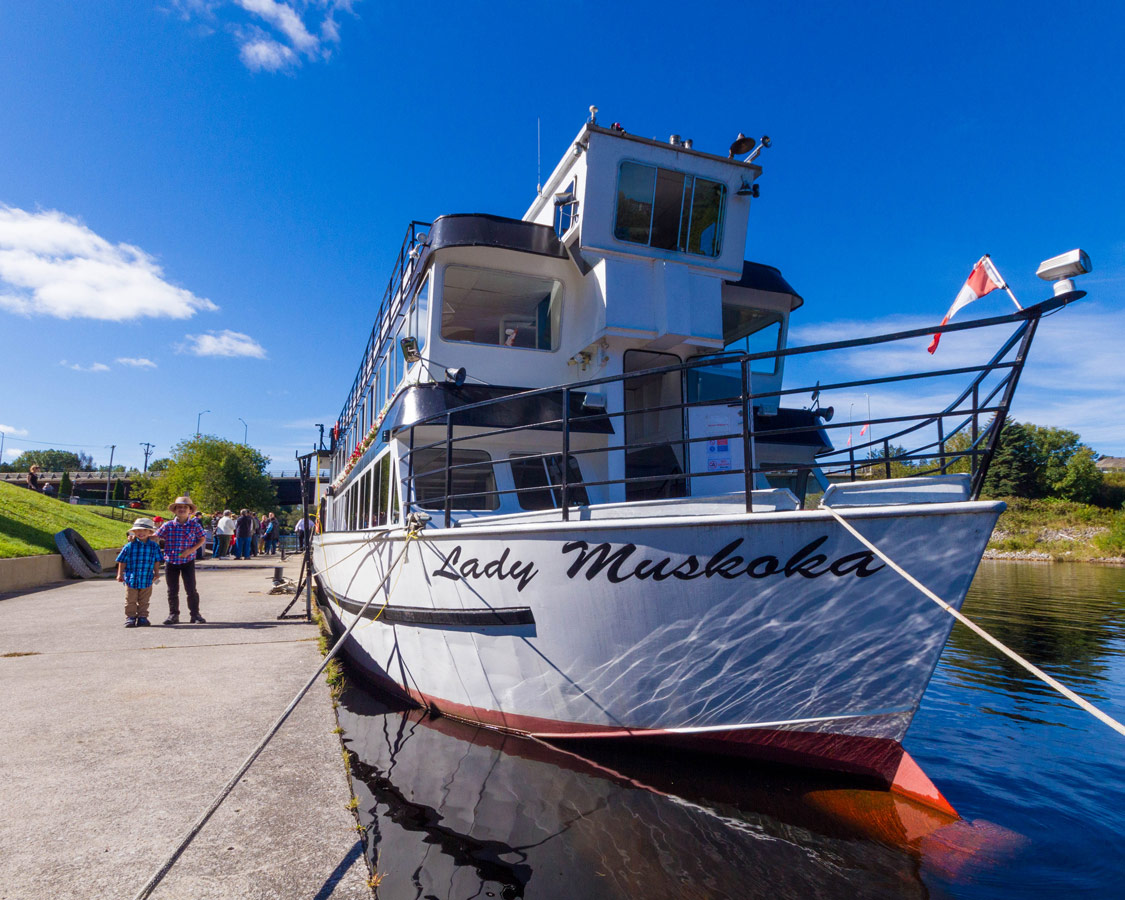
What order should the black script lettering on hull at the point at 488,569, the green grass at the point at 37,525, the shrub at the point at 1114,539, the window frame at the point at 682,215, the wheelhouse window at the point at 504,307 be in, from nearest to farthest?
the black script lettering on hull at the point at 488,569 → the window frame at the point at 682,215 → the wheelhouse window at the point at 504,307 → the green grass at the point at 37,525 → the shrub at the point at 1114,539

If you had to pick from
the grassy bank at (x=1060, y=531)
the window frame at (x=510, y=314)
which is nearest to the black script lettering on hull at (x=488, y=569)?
the window frame at (x=510, y=314)

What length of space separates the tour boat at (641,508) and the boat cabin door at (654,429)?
0.12ft

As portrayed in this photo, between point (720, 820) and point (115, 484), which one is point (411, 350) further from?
point (115, 484)

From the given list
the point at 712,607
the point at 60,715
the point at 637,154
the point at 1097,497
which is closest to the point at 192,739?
the point at 60,715

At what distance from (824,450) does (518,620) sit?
16.4 ft

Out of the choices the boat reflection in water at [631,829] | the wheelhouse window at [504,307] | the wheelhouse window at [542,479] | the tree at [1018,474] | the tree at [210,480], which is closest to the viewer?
the boat reflection in water at [631,829]

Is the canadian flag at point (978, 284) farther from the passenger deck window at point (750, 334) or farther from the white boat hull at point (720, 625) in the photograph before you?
the passenger deck window at point (750, 334)

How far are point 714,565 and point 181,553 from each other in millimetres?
7803

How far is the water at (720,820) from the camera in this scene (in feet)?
10.3

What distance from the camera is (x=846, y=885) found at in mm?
3107

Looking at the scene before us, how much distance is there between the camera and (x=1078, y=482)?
138 ft

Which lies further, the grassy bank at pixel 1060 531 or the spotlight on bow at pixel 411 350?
the grassy bank at pixel 1060 531

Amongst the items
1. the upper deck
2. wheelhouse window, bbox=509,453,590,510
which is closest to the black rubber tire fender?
the upper deck

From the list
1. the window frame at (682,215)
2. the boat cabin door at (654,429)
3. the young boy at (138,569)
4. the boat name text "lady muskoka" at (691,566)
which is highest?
the window frame at (682,215)
